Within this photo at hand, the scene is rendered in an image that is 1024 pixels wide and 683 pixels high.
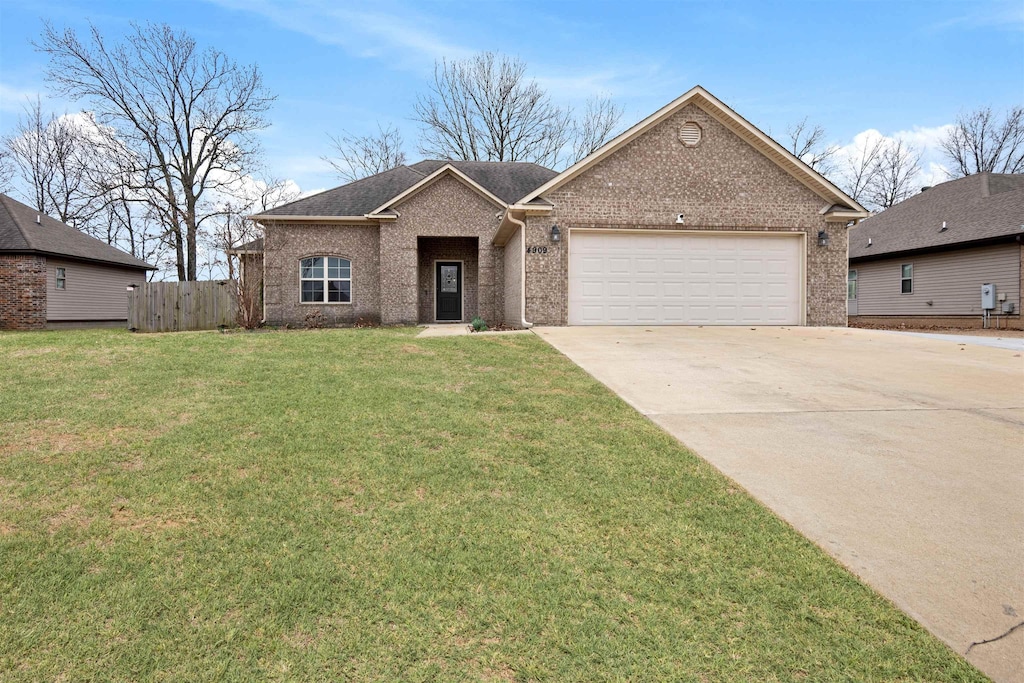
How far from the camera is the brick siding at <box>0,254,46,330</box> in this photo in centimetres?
1864

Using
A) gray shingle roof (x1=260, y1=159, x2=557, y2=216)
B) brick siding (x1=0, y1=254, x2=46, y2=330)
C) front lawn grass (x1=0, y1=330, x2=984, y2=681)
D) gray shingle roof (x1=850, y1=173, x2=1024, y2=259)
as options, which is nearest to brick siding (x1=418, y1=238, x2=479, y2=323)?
gray shingle roof (x1=260, y1=159, x2=557, y2=216)

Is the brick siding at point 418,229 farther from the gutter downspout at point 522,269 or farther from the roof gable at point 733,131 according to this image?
the roof gable at point 733,131

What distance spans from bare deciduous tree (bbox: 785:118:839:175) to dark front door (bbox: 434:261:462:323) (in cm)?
2790

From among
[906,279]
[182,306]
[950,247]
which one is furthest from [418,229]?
[906,279]

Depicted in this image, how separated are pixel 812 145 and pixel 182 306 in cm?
3770

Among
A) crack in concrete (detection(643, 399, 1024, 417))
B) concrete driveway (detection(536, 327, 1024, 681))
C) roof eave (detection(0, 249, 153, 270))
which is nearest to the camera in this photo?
concrete driveway (detection(536, 327, 1024, 681))

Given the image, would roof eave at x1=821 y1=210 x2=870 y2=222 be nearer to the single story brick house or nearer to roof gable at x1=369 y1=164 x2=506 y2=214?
the single story brick house

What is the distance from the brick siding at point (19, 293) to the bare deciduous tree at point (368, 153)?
1844 cm

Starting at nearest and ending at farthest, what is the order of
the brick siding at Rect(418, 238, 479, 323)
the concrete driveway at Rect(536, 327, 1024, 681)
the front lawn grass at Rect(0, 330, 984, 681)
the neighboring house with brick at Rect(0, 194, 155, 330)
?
the front lawn grass at Rect(0, 330, 984, 681), the concrete driveway at Rect(536, 327, 1024, 681), the neighboring house with brick at Rect(0, 194, 155, 330), the brick siding at Rect(418, 238, 479, 323)

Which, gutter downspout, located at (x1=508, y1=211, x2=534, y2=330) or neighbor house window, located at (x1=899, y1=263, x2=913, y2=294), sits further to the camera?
neighbor house window, located at (x1=899, y1=263, x2=913, y2=294)

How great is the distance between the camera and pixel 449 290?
19203 mm

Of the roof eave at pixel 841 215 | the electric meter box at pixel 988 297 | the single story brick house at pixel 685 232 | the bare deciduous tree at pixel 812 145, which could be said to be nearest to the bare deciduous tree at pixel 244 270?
the single story brick house at pixel 685 232

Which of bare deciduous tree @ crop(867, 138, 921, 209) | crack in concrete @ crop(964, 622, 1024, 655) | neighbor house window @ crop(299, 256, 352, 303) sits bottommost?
crack in concrete @ crop(964, 622, 1024, 655)

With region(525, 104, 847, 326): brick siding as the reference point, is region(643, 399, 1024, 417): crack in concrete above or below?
below
